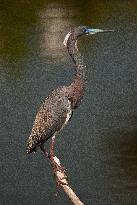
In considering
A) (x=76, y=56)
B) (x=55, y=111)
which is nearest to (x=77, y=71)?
(x=76, y=56)

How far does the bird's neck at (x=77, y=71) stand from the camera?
6.47m

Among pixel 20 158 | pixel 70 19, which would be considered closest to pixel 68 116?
pixel 20 158

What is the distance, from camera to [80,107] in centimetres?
1411

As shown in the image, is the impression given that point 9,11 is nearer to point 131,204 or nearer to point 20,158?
point 20,158

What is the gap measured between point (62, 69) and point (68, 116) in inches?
379

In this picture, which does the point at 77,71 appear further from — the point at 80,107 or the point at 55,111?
the point at 80,107

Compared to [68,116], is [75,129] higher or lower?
lower

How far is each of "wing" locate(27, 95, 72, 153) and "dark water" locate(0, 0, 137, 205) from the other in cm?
400

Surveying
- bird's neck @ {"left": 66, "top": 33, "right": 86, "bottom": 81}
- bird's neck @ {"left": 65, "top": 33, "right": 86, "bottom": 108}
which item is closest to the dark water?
bird's neck @ {"left": 65, "top": 33, "right": 86, "bottom": 108}

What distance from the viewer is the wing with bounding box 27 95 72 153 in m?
6.84

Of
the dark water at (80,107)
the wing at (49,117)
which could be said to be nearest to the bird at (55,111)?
the wing at (49,117)

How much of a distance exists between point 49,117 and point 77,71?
68cm

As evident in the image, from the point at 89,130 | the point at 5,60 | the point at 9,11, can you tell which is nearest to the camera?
the point at 89,130

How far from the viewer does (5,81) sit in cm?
1614
